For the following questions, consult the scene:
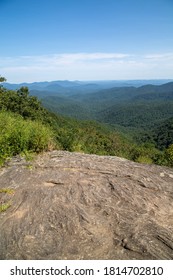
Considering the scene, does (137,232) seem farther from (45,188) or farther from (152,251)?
(45,188)

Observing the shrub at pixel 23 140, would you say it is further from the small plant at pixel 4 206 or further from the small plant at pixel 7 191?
the small plant at pixel 4 206

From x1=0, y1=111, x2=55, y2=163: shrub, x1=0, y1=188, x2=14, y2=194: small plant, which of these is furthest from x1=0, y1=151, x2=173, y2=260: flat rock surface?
x1=0, y1=111, x2=55, y2=163: shrub

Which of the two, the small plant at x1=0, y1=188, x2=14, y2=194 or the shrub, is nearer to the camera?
the small plant at x1=0, y1=188, x2=14, y2=194

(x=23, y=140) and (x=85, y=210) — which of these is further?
(x=23, y=140)

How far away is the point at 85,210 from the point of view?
4.69 m

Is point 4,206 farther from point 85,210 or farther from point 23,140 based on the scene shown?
point 23,140

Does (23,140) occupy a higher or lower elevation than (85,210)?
higher

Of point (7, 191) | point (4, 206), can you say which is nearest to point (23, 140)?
point (7, 191)

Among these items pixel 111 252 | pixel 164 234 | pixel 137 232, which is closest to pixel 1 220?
pixel 111 252

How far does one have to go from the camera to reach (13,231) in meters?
4.25

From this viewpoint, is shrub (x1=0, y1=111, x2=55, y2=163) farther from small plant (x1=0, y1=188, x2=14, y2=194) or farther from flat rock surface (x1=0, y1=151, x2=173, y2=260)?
small plant (x1=0, y1=188, x2=14, y2=194)

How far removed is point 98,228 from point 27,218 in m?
1.29

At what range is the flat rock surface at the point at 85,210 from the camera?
3822 millimetres

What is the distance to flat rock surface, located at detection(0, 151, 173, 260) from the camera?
3.82 metres
